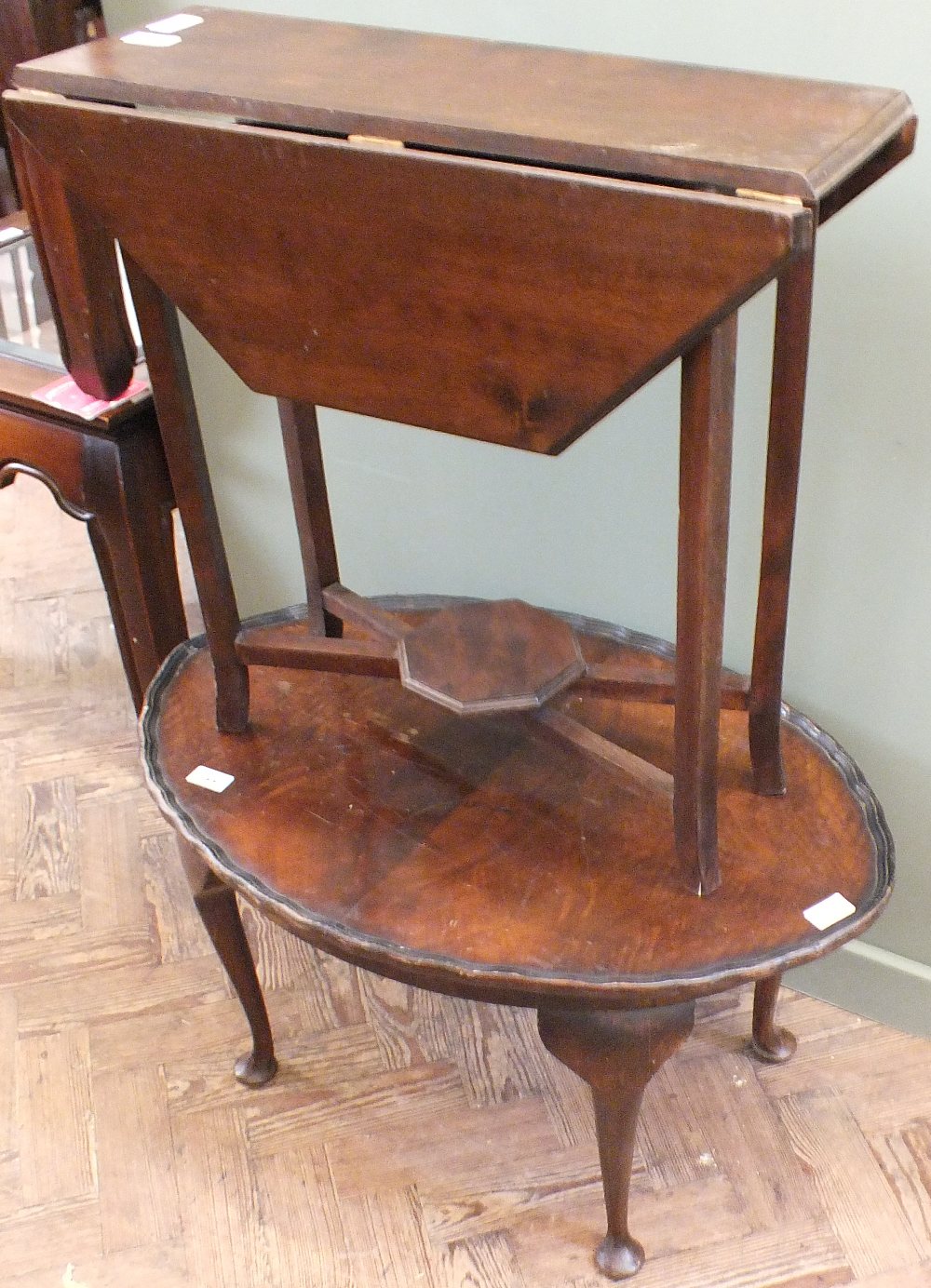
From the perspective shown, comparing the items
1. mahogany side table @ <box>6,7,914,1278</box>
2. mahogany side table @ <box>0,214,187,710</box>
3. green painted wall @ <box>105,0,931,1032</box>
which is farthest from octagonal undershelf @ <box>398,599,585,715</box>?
mahogany side table @ <box>0,214,187,710</box>

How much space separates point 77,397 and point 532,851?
32.1 inches

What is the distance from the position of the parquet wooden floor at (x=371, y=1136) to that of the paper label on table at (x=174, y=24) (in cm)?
117

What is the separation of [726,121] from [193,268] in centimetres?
42

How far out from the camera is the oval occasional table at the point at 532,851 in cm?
107

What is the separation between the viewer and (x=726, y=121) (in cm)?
84

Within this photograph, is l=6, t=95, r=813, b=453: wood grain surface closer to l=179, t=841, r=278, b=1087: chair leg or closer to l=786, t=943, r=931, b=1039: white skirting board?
l=179, t=841, r=278, b=1087: chair leg

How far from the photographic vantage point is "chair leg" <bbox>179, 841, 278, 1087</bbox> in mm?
1331

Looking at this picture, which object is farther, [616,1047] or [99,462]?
[99,462]

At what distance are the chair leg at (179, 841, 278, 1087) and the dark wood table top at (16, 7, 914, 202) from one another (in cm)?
70

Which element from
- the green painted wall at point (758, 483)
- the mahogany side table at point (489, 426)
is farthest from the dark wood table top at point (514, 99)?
the green painted wall at point (758, 483)

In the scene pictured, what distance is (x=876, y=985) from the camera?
160cm

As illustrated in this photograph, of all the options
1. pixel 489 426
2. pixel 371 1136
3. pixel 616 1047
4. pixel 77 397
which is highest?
pixel 489 426

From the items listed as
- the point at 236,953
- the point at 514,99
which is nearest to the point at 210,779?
the point at 236,953

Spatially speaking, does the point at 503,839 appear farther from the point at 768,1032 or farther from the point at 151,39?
the point at 151,39
